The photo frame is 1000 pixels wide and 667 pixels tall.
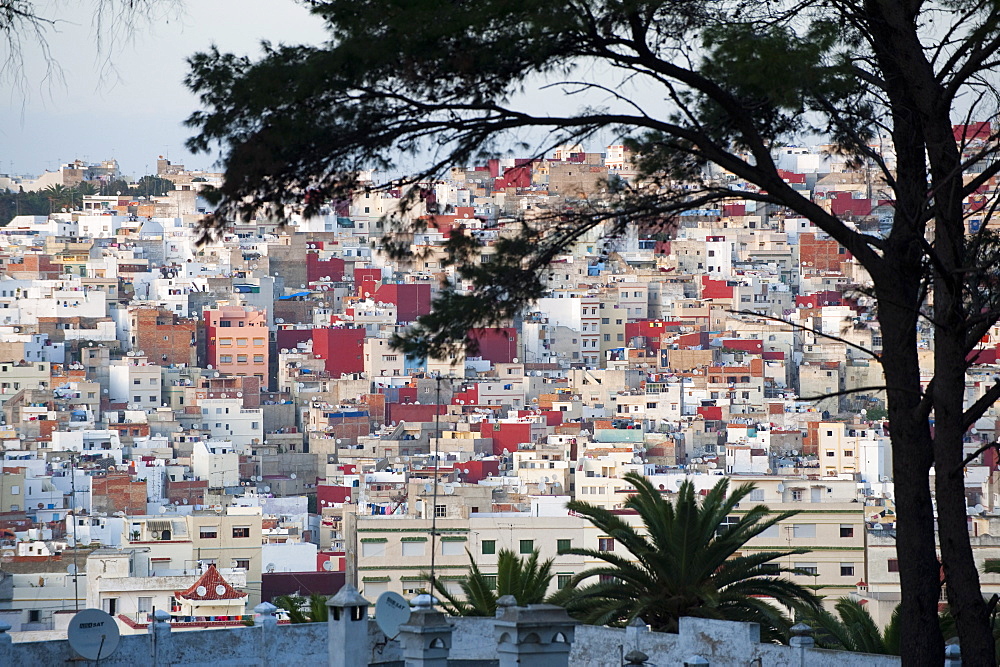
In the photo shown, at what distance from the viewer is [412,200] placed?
652 cm

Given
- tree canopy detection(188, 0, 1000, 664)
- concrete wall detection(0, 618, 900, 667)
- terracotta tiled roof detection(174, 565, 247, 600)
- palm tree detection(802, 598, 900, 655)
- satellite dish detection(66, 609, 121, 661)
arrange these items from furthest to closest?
1. terracotta tiled roof detection(174, 565, 247, 600)
2. palm tree detection(802, 598, 900, 655)
3. concrete wall detection(0, 618, 900, 667)
4. satellite dish detection(66, 609, 121, 661)
5. tree canopy detection(188, 0, 1000, 664)

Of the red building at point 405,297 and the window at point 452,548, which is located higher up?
the red building at point 405,297

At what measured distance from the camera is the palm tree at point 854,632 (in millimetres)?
10855

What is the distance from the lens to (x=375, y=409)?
6581 cm

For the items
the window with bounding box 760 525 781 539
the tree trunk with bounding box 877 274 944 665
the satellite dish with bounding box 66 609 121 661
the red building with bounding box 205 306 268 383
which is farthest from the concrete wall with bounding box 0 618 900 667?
the red building with bounding box 205 306 268 383

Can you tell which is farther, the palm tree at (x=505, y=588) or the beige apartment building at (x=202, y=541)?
the beige apartment building at (x=202, y=541)

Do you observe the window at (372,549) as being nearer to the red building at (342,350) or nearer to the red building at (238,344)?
the red building at (342,350)

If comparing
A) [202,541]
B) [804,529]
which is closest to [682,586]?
[804,529]

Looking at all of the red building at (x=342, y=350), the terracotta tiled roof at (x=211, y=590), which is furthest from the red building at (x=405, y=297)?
the terracotta tiled roof at (x=211, y=590)

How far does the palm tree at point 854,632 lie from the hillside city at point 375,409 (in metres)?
6.16

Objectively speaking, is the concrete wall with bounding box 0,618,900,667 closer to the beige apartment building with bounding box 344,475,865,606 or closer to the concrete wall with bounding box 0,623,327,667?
the concrete wall with bounding box 0,623,327,667

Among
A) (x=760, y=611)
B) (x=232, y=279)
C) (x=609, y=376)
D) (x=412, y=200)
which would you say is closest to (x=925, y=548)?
(x=412, y=200)

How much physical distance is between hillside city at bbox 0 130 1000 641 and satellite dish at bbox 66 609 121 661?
6.36m

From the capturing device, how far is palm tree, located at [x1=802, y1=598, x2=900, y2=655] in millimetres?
10855
